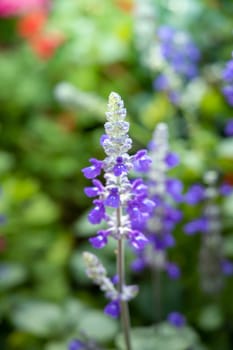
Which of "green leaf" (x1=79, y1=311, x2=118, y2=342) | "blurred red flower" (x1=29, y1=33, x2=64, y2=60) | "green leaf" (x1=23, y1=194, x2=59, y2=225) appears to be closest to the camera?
"green leaf" (x1=79, y1=311, x2=118, y2=342)

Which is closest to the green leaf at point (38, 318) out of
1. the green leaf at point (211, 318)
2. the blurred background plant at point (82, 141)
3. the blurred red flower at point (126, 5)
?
the blurred background plant at point (82, 141)

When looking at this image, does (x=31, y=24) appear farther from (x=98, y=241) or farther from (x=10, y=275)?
(x=98, y=241)

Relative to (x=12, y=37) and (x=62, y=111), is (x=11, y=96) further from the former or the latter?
(x=12, y=37)

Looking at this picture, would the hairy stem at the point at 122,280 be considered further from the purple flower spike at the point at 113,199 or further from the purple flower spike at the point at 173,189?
the purple flower spike at the point at 173,189

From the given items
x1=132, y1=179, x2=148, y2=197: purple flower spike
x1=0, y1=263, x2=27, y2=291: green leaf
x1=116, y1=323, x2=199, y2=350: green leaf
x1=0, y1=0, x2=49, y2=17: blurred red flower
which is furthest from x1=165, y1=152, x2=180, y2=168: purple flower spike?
x1=0, y1=0, x2=49, y2=17: blurred red flower

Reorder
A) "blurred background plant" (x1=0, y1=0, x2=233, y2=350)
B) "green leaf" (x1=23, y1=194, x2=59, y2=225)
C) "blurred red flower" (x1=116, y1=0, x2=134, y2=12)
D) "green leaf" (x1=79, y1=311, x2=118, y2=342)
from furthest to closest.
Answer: "blurred red flower" (x1=116, y1=0, x2=134, y2=12)
"green leaf" (x1=23, y1=194, x2=59, y2=225)
"blurred background plant" (x1=0, y1=0, x2=233, y2=350)
"green leaf" (x1=79, y1=311, x2=118, y2=342)

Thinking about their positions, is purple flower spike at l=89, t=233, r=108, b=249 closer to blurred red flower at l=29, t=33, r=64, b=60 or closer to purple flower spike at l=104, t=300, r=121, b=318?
purple flower spike at l=104, t=300, r=121, b=318

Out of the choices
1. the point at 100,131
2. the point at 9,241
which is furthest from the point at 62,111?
the point at 9,241
